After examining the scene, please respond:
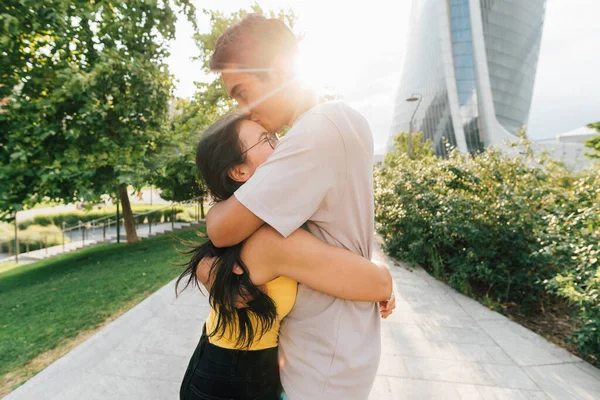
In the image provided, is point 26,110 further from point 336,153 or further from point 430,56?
point 430,56

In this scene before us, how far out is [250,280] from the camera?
3.22 ft

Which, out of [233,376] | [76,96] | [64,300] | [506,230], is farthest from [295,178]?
[76,96]

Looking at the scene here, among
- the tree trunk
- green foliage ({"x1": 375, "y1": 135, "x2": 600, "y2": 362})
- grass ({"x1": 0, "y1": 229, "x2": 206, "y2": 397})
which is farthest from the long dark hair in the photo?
the tree trunk

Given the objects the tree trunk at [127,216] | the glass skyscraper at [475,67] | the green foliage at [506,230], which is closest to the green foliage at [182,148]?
the tree trunk at [127,216]

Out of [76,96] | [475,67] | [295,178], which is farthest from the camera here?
[475,67]

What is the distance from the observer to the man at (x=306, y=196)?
0.87 meters

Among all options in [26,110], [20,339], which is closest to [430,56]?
[26,110]

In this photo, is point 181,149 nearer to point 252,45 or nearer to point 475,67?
point 252,45

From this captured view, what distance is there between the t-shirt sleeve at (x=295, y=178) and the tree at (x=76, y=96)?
7.79 meters

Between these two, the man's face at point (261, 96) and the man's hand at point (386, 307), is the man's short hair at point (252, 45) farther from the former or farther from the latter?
the man's hand at point (386, 307)

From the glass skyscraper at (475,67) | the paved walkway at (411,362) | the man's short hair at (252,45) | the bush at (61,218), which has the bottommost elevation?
the bush at (61,218)

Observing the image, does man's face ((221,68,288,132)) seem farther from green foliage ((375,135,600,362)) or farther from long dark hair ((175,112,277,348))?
green foliage ((375,135,600,362))

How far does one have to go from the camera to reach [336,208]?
0.95 meters

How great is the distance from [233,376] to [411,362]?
2.64m
